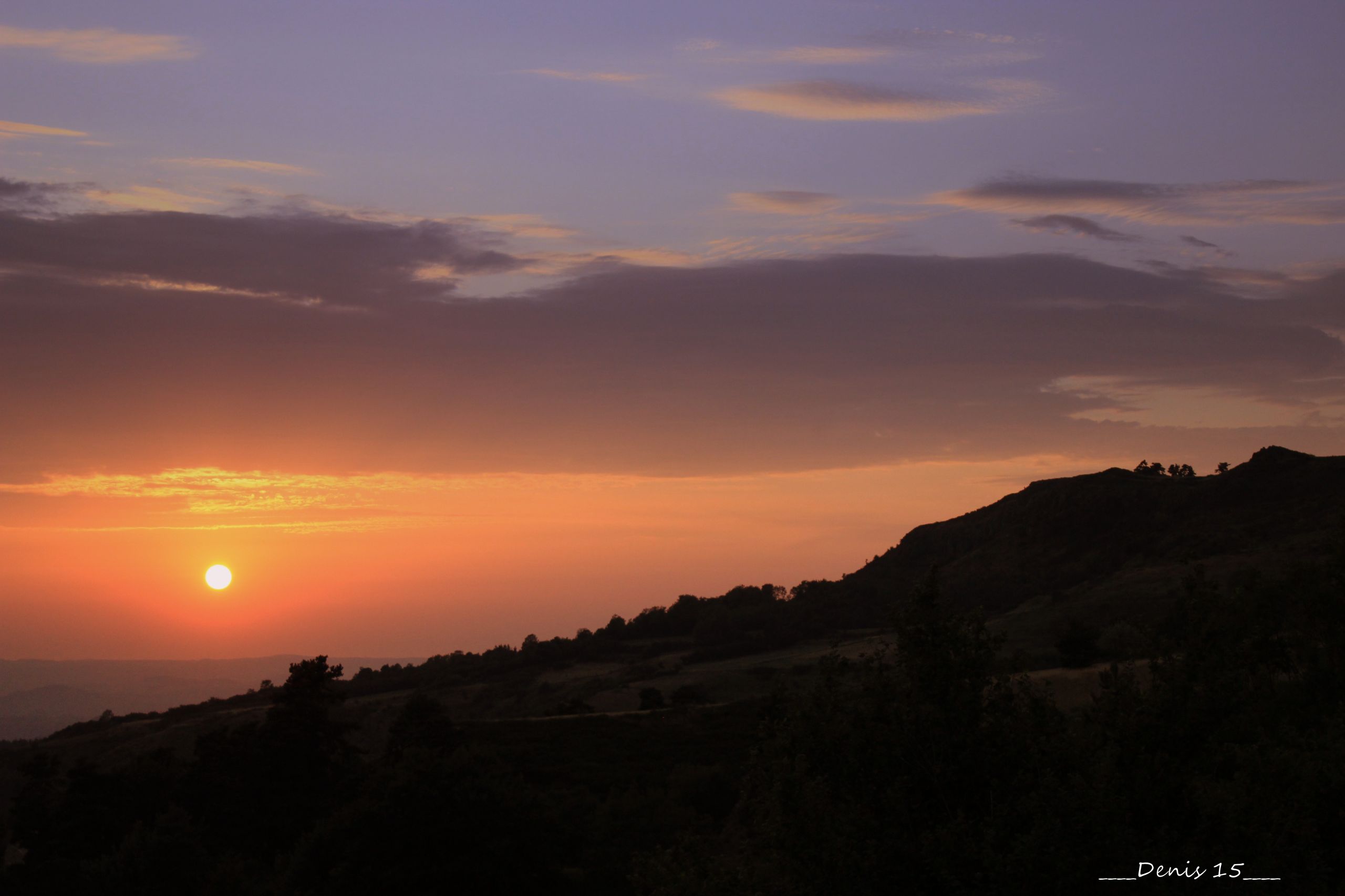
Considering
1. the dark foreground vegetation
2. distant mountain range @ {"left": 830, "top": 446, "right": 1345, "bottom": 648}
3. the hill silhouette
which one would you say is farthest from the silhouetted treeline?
the hill silhouette

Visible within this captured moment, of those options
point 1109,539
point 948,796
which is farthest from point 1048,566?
point 948,796

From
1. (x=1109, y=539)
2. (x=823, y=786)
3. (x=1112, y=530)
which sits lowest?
(x=823, y=786)

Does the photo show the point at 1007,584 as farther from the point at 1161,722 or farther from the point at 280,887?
the point at 1161,722

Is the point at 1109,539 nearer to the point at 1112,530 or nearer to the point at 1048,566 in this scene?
the point at 1112,530

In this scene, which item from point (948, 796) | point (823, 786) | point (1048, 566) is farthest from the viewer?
point (1048, 566)

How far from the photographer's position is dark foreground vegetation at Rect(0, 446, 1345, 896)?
472 inches

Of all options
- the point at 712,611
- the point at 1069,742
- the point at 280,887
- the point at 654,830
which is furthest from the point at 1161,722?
the point at 712,611

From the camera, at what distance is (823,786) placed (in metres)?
12.6
